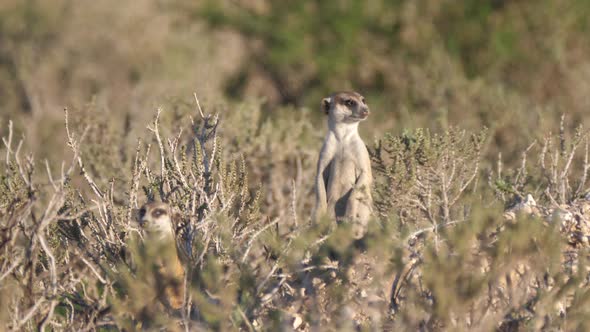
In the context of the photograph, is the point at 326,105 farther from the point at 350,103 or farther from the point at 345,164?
the point at 345,164

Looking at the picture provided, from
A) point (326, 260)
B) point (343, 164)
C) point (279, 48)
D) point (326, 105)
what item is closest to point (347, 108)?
point (326, 105)

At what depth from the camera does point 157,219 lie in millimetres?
5027

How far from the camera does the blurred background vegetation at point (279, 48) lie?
49.9ft

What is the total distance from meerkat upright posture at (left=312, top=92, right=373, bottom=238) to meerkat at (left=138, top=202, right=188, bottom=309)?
1.09 metres

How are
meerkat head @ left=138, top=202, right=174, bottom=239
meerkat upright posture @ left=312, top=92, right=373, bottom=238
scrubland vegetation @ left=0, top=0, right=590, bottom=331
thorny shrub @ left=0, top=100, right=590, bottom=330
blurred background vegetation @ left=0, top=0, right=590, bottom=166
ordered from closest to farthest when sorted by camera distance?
1. thorny shrub @ left=0, top=100, right=590, bottom=330
2. scrubland vegetation @ left=0, top=0, right=590, bottom=331
3. meerkat head @ left=138, top=202, right=174, bottom=239
4. meerkat upright posture @ left=312, top=92, right=373, bottom=238
5. blurred background vegetation @ left=0, top=0, right=590, bottom=166

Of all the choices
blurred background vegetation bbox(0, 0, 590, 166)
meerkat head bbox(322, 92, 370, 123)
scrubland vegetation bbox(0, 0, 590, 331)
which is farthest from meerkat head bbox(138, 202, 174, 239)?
blurred background vegetation bbox(0, 0, 590, 166)

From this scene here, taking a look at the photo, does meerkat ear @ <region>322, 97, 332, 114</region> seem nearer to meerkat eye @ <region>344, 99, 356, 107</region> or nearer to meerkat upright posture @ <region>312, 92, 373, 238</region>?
meerkat upright posture @ <region>312, 92, 373, 238</region>

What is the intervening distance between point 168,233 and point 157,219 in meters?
0.10

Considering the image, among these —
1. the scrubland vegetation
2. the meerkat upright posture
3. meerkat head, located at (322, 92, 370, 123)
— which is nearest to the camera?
the scrubland vegetation

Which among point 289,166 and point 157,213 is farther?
point 289,166

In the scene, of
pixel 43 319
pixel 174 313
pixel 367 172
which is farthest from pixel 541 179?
pixel 43 319

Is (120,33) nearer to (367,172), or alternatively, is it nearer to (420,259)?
(367,172)

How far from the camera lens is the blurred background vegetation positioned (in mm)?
15203

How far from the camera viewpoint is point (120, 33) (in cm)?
1780
